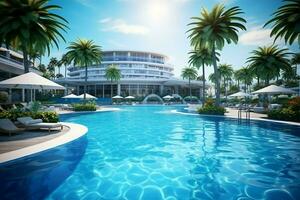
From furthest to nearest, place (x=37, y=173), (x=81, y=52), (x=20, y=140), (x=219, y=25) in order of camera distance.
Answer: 1. (x=81, y=52)
2. (x=219, y=25)
3. (x=20, y=140)
4. (x=37, y=173)

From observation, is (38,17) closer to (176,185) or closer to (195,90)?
(176,185)

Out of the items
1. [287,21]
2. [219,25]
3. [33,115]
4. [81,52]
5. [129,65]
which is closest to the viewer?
[33,115]

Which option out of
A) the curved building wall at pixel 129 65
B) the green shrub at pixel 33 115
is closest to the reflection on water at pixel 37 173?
the green shrub at pixel 33 115

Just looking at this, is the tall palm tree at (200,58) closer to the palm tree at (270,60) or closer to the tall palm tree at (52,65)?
the palm tree at (270,60)

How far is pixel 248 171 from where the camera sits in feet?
25.7

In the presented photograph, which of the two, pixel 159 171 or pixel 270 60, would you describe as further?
pixel 270 60

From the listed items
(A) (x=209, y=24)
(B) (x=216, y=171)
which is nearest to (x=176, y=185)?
(B) (x=216, y=171)

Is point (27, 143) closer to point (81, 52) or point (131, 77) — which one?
point (81, 52)

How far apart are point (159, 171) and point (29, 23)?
18.5 meters

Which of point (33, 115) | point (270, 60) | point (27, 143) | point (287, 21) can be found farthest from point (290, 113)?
point (33, 115)

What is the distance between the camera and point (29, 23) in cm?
1805

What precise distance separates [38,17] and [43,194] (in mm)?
18719

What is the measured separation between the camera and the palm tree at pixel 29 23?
17641mm

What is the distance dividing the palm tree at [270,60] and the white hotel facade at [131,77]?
33888 mm
